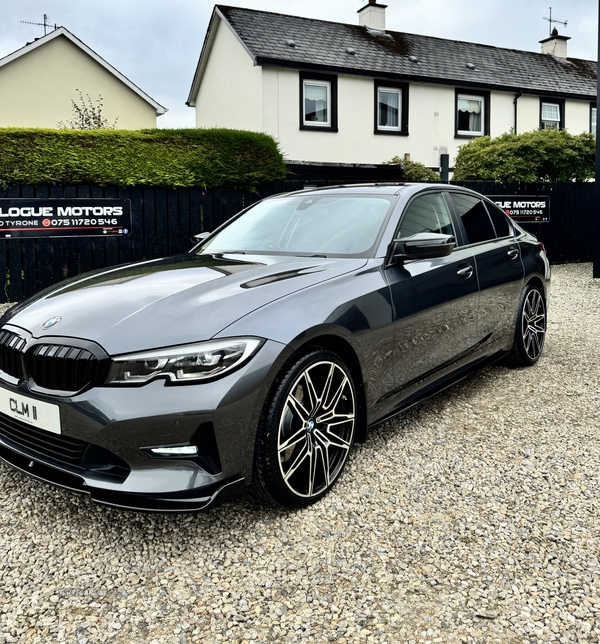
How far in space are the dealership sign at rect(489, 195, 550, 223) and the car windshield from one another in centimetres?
918

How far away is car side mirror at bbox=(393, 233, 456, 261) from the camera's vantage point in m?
3.51

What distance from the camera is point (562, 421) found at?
414cm

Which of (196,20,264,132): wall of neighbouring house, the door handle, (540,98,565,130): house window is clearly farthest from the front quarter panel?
(540,98,565,130): house window

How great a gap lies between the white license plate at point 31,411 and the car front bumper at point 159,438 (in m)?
0.04

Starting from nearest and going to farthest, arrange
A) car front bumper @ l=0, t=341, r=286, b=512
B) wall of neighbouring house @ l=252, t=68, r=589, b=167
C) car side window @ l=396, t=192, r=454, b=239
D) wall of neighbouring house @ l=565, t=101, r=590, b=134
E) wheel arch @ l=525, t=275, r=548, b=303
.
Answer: car front bumper @ l=0, t=341, r=286, b=512 < car side window @ l=396, t=192, r=454, b=239 < wheel arch @ l=525, t=275, r=548, b=303 < wall of neighbouring house @ l=252, t=68, r=589, b=167 < wall of neighbouring house @ l=565, t=101, r=590, b=134

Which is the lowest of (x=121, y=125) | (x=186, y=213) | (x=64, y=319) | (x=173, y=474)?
(x=173, y=474)

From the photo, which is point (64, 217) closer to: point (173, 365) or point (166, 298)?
point (166, 298)

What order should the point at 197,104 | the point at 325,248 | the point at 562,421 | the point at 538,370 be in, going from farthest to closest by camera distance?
the point at 197,104 < the point at 538,370 < the point at 562,421 < the point at 325,248

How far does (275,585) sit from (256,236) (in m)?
2.35

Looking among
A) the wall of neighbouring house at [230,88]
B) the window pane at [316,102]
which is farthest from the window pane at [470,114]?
the wall of neighbouring house at [230,88]

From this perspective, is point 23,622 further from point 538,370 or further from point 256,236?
point 538,370

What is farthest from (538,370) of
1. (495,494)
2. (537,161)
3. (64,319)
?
(537,161)

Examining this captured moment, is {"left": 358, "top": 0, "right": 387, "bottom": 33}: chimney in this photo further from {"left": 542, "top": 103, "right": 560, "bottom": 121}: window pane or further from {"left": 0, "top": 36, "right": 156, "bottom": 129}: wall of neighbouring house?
{"left": 0, "top": 36, "right": 156, "bottom": 129}: wall of neighbouring house

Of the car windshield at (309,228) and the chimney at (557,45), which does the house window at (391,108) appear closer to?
the chimney at (557,45)
